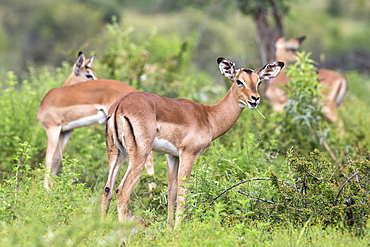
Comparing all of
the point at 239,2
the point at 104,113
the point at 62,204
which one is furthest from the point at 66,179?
the point at 239,2

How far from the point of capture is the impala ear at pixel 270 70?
6086mm

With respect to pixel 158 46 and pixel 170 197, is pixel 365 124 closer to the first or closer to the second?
pixel 170 197

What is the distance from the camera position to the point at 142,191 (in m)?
6.74

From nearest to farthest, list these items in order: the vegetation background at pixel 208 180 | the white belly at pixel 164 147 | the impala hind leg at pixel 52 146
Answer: the vegetation background at pixel 208 180 < the white belly at pixel 164 147 < the impala hind leg at pixel 52 146

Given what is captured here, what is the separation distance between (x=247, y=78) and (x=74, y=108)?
278 cm

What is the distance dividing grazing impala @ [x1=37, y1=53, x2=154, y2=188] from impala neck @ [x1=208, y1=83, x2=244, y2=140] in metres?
1.65

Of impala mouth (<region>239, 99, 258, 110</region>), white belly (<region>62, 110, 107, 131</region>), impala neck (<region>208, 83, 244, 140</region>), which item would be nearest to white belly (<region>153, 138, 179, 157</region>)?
impala neck (<region>208, 83, 244, 140</region>)

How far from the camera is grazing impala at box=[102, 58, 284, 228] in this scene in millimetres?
5250

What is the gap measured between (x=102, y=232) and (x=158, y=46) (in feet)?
46.7

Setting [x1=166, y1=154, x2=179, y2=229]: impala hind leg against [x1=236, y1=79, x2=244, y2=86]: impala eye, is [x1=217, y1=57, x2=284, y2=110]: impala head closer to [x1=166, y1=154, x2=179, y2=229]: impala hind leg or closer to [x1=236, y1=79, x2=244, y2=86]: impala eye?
[x1=236, y1=79, x2=244, y2=86]: impala eye

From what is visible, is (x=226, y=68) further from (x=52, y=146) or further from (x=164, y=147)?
(x=52, y=146)

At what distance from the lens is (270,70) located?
20.2 ft

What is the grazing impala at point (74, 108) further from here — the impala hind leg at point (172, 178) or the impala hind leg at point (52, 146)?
the impala hind leg at point (172, 178)

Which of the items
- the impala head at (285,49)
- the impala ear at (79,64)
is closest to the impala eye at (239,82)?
the impala ear at (79,64)
